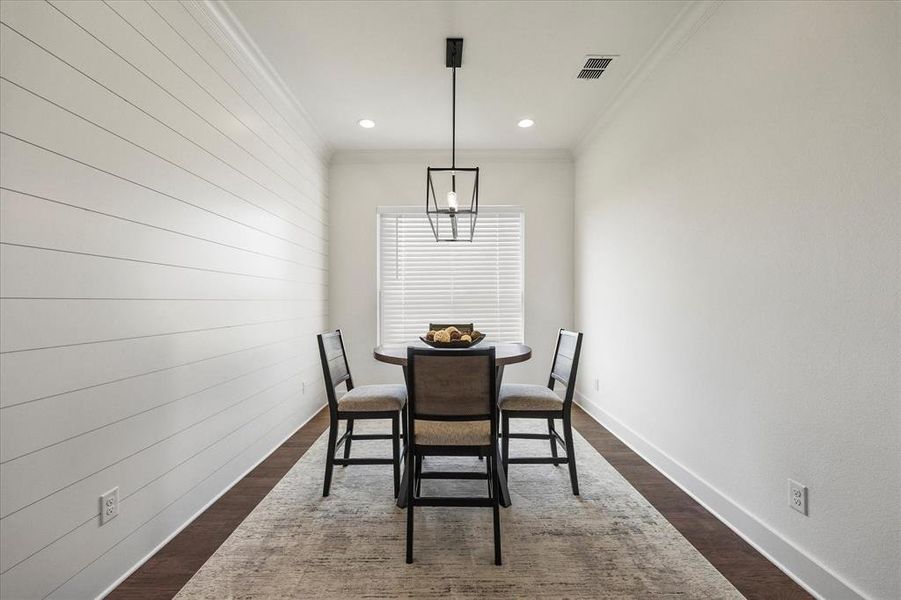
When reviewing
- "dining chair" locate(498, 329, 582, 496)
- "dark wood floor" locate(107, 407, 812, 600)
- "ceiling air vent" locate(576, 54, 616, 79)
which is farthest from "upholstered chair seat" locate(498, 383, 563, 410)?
"ceiling air vent" locate(576, 54, 616, 79)

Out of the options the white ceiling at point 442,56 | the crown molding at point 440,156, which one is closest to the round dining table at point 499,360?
the white ceiling at point 442,56

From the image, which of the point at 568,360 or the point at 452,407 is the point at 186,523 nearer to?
the point at 452,407

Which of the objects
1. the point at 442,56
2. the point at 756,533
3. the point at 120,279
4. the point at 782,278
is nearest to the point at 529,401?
the point at 756,533

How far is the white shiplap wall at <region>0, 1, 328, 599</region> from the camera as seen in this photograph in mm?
1308

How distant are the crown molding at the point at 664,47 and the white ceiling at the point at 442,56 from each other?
5 cm

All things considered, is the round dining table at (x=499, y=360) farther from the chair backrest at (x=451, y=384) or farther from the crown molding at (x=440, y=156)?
the crown molding at (x=440, y=156)

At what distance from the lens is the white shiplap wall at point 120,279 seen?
1308 mm

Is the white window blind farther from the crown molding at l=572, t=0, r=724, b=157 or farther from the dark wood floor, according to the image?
the dark wood floor

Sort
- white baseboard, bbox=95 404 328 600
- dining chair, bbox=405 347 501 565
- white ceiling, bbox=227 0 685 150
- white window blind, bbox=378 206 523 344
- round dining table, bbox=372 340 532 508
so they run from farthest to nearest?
white window blind, bbox=378 206 523 344 → white ceiling, bbox=227 0 685 150 → round dining table, bbox=372 340 532 508 → dining chair, bbox=405 347 501 565 → white baseboard, bbox=95 404 328 600

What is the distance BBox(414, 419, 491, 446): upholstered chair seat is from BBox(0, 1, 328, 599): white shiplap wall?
1.18 metres

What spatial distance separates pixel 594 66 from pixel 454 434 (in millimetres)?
2632

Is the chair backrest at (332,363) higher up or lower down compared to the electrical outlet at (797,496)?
higher up

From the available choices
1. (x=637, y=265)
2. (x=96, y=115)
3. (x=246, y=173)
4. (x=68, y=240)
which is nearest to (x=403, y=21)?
(x=246, y=173)

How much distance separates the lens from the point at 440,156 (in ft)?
15.1
